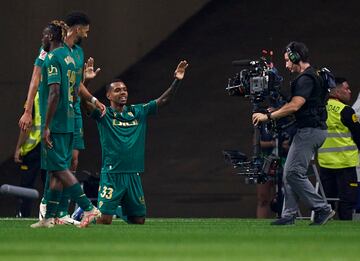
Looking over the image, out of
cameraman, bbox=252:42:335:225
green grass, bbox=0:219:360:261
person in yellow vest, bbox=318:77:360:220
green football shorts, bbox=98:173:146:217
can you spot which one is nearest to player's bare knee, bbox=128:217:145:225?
green football shorts, bbox=98:173:146:217

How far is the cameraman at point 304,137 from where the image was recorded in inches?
595

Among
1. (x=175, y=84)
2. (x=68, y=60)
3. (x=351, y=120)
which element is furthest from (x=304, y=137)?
(x=351, y=120)

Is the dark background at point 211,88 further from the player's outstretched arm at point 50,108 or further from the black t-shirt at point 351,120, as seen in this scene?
the player's outstretched arm at point 50,108

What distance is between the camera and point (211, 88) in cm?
2031

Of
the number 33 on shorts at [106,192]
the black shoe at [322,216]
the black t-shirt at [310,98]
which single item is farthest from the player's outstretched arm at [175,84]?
the black shoe at [322,216]

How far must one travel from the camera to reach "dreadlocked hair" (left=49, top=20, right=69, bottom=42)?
46.2 ft

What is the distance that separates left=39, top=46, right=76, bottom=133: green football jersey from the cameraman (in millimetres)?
2115

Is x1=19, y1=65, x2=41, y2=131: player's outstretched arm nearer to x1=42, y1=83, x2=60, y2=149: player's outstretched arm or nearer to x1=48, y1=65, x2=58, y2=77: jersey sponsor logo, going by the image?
x1=42, y1=83, x2=60, y2=149: player's outstretched arm

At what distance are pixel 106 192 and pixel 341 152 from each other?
4.00 meters

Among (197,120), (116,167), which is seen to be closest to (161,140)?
(197,120)

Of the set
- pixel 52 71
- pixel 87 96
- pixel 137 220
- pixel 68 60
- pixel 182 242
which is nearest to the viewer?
pixel 182 242

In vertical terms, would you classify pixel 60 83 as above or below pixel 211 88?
below

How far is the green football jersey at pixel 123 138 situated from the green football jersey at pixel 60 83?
5.54 ft

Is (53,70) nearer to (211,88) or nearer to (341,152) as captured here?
(341,152)
